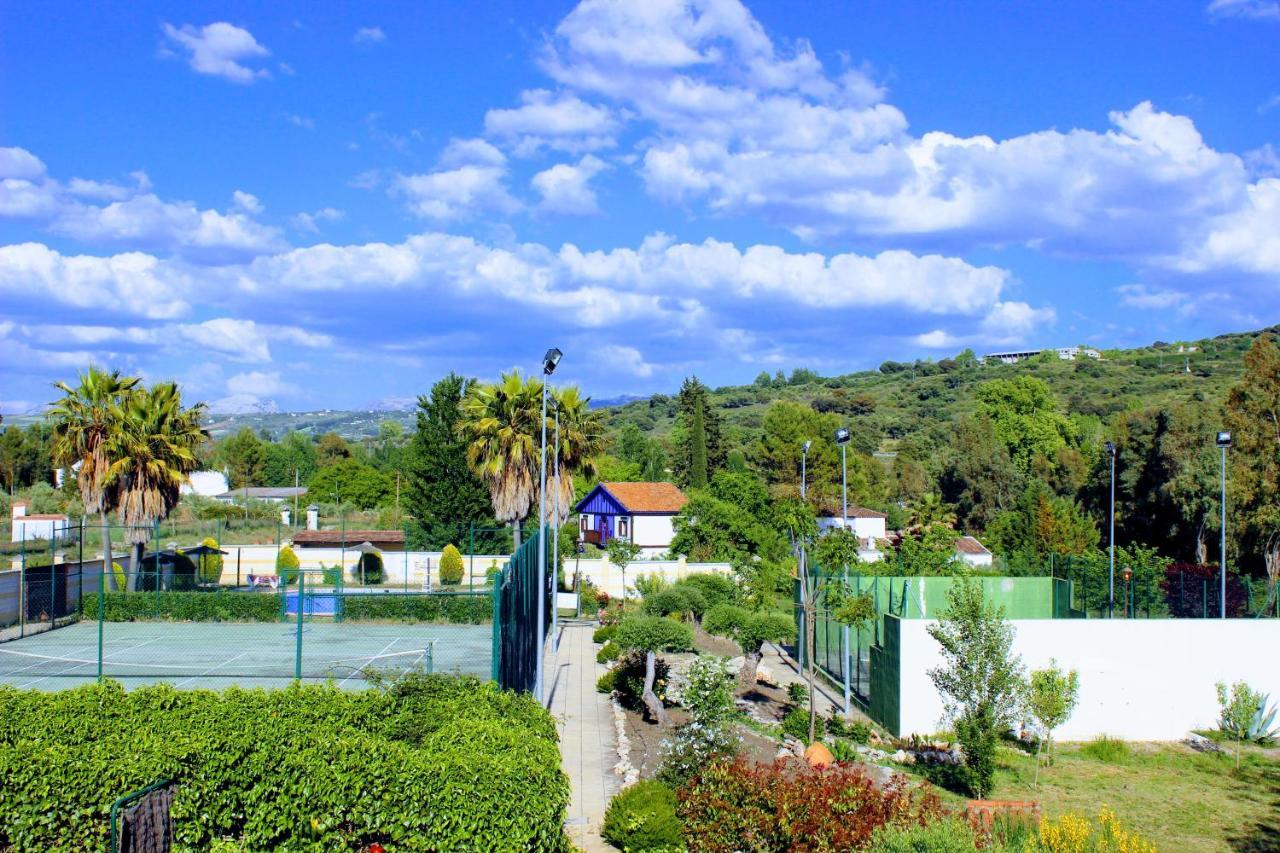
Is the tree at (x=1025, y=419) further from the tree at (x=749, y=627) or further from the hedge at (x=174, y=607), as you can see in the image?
the tree at (x=749, y=627)

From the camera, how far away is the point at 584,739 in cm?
1794

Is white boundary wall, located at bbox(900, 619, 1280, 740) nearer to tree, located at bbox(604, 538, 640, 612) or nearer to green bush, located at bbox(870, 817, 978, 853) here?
green bush, located at bbox(870, 817, 978, 853)

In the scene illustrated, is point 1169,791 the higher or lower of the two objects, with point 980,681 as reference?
lower

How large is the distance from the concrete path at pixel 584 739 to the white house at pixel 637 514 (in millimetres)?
26753

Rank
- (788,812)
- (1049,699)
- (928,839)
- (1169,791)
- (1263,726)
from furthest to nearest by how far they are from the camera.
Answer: (1263,726) → (1049,699) → (1169,791) → (788,812) → (928,839)

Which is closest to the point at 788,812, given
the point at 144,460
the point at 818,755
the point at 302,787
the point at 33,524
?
the point at 302,787

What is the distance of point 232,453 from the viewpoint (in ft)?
357

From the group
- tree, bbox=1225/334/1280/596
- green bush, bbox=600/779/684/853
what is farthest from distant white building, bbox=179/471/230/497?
green bush, bbox=600/779/684/853

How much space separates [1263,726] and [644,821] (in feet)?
49.8

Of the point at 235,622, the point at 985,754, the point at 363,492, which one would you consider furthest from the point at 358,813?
the point at 363,492

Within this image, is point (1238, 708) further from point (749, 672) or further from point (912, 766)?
point (749, 672)

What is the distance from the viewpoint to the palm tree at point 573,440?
36.8 m

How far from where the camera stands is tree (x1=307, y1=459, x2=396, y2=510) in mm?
83062

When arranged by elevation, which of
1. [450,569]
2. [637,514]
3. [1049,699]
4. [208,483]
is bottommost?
[450,569]
